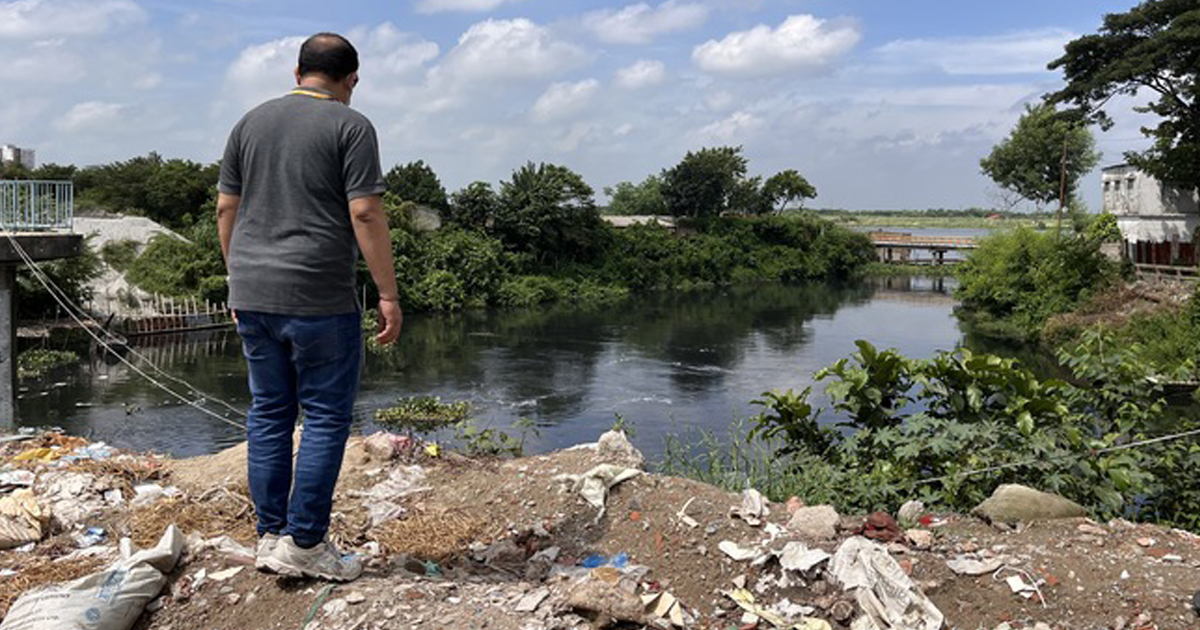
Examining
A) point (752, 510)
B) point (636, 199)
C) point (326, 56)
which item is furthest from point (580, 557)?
point (636, 199)

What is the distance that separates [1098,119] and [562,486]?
2946cm

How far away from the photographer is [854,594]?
10.1ft

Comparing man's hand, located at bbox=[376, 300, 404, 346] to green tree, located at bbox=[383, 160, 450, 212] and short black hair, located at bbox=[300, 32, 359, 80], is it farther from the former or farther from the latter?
green tree, located at bbox=[383, 160, 450, 212]

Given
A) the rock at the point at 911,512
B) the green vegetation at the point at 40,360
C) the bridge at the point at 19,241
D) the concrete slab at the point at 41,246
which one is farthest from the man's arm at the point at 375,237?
the green vegetation at the point at 40,360

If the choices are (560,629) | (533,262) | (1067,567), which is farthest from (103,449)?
(533,262)

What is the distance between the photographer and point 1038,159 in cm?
5844

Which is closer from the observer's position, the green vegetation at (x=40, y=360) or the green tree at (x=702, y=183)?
the green vegetation at (x=40, y=360)

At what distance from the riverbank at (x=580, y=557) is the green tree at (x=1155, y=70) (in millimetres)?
26720

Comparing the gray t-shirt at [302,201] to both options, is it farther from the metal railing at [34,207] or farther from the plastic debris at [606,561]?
the metal railing at [34,207]

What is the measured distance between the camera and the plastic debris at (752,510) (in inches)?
142

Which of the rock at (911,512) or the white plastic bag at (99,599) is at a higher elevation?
the white plastic bag at (99,599)

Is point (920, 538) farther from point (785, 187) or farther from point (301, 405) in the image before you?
point (785, 187)

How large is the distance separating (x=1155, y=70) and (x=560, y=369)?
61.3 feet

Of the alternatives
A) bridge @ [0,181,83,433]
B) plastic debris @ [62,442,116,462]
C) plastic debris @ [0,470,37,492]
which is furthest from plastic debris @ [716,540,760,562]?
bridge @ [0,181,83,433]
